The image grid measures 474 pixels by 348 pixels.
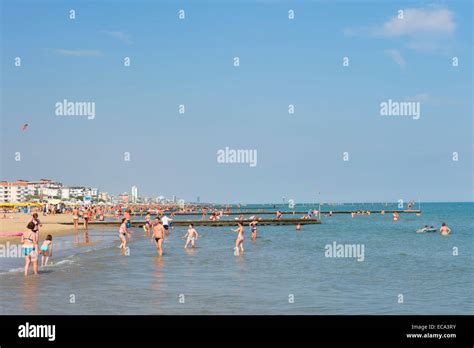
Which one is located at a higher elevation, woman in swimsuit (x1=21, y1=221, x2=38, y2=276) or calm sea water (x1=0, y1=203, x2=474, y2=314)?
woman in swimsuit (x1=21, y1=221, x2=38, y2=276)

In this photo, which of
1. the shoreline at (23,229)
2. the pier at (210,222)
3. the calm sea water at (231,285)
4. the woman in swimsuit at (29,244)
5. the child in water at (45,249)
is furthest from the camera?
the pier at (210,222)

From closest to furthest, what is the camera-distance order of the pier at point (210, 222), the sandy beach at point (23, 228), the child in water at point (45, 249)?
the child in water at point (45, 249) < the sandy beach at point (23, 228) < the pier at point (210, 222)

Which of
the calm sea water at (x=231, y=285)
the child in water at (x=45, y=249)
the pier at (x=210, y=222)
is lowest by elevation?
the pier at (x=210, y=222)

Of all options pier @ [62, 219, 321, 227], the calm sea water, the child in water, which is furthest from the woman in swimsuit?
pier @ [62, 219, 321, 227]

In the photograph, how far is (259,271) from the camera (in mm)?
23531

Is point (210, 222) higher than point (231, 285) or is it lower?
lower

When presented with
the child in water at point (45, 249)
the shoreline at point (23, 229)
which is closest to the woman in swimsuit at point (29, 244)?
the child in water at point (45, 249)

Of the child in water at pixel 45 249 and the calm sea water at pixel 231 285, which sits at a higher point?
the child in water at pixel 45 249

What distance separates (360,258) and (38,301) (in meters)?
20.8
